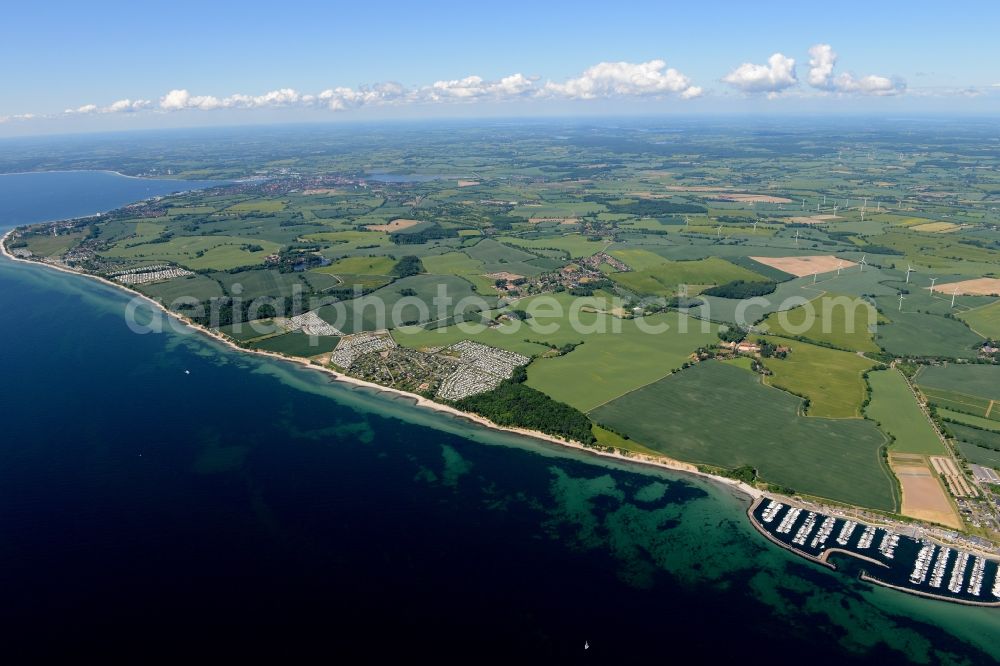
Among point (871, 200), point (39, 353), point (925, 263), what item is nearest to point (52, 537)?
point (39, 353)

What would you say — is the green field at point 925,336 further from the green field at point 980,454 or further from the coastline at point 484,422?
the coastline at point 484,422

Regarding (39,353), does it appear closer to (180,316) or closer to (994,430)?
(180,316)

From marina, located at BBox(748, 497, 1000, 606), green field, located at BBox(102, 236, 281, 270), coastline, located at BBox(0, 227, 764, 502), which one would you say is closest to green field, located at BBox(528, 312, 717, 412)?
coastline, located at BBox(0, 227, 764, 502)

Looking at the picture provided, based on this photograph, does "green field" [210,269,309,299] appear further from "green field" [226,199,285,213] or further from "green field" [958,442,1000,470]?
"green field" [958,442,1000,470]

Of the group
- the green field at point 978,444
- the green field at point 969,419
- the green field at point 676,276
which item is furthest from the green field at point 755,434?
the green field at point 676,276

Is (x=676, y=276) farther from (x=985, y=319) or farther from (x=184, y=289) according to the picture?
(x=184, y=289)

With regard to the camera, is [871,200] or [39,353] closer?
[39,353]
